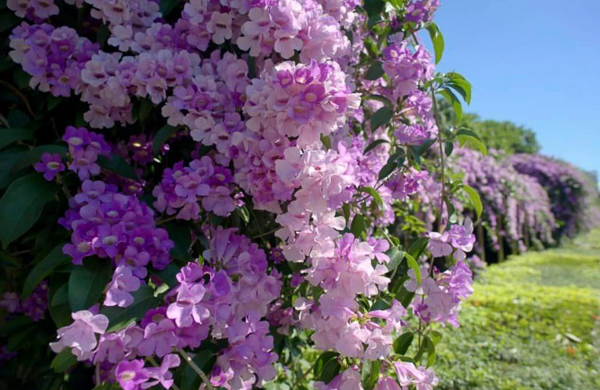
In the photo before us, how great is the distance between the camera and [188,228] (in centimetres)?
93

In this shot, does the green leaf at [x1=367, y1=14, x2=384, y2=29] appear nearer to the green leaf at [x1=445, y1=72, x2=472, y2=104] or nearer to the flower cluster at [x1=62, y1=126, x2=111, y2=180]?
the green leaf at [x1=445, y1=72, x2=472, y2=104]

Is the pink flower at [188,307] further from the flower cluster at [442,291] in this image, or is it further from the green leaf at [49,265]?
the flower cluster at [442,291]

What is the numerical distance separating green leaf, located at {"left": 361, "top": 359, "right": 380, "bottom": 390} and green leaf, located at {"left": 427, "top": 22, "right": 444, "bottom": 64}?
83cm

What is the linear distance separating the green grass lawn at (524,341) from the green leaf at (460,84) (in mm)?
2451

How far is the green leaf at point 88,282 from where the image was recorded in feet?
2.33

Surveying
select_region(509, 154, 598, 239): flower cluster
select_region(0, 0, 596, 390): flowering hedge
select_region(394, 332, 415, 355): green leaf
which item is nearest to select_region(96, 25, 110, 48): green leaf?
select_region(0, 0, 596, 390): flowering hedge

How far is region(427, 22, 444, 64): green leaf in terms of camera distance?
4.15ft

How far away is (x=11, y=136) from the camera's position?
911 millimetres

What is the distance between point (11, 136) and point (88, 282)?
15.6 inches

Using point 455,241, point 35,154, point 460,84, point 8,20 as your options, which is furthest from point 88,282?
point 460,84

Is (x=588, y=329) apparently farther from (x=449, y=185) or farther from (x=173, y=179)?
(x=173, y=179)

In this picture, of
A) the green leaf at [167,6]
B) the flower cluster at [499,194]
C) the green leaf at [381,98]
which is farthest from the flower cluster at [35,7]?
the flower cluster at [499,194]

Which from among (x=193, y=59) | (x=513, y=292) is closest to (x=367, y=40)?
(x=193, y=59)

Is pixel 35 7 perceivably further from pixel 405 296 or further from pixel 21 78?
pixel 405 296
